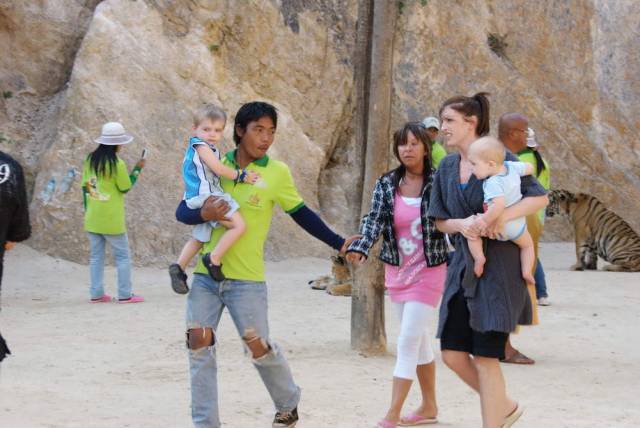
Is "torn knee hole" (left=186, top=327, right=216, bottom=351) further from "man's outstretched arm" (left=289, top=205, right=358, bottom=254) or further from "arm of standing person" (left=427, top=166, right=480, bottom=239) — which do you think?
"arm of standing person" (left=427, top=166, right=480, bottom=239)

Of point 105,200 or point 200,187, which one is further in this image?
point 105,200

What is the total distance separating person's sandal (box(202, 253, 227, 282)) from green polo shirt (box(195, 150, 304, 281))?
0.05 meters

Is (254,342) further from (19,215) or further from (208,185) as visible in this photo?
(19,215)

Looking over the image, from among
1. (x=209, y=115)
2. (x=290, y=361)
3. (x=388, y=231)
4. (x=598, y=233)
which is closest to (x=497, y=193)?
(x=388, y=231)

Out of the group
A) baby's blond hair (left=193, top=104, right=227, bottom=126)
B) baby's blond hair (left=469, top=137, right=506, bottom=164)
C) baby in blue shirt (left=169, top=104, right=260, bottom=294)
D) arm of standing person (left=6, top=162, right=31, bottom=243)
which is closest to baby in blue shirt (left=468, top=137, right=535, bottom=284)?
baby's blond hair (left=469, top=137, right=506, bottom=164)

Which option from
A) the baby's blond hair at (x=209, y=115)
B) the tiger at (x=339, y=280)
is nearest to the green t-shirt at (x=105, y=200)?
the tiger at (x=339, y=280)

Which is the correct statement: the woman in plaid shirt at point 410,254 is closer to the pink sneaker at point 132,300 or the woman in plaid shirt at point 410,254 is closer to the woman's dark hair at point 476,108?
the woman's dark hair at point 476,108

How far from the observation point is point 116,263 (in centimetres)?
1095

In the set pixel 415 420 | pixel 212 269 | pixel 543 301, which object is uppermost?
pixel 212 269

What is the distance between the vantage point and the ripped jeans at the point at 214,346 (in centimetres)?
532

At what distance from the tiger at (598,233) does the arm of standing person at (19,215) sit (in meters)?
10.1

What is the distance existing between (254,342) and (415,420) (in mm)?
1212

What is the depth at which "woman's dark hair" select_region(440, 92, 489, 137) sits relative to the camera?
543 cm

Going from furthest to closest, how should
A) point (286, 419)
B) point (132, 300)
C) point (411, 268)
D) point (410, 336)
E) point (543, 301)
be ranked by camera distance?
point (132, 300) < point (543, 301) < point (411, 268) < point (410, 336) < point (286, 419)
